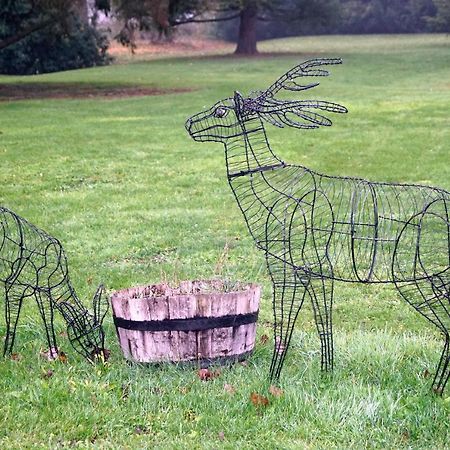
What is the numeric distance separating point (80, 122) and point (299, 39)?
37.9 metres

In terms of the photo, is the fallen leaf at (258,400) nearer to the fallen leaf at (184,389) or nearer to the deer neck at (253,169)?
the fallen leaf at (184,389)

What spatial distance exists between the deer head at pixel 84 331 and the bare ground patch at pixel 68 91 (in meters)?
18.5

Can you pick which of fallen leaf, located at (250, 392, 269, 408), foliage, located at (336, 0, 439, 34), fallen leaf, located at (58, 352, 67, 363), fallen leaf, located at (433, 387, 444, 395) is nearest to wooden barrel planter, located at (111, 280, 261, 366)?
fallen leaf, located at (58, 352, 67, 363)

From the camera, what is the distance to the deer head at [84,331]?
16.7 ft

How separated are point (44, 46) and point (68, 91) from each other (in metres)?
11.0

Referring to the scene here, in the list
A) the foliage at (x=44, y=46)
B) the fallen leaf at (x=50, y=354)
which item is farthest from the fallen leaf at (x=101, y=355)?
the foliage at (x=44, y=46)

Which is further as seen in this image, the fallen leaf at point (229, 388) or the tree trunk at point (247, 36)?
the tree trunk at point (247, 36)

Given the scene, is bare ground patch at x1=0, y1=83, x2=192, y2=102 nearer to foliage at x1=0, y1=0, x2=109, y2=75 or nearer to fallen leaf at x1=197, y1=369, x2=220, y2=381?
foliage at x1=0, y1=0, x2=109, y2=75

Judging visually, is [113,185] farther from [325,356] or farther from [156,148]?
[325,356]

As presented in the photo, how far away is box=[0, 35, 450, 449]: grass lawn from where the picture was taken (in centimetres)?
421

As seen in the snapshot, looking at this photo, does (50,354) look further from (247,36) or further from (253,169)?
(247,36)

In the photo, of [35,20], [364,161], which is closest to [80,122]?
[364,161]

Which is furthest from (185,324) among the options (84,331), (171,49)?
(171,49)

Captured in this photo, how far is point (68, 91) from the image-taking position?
81.6 feet
